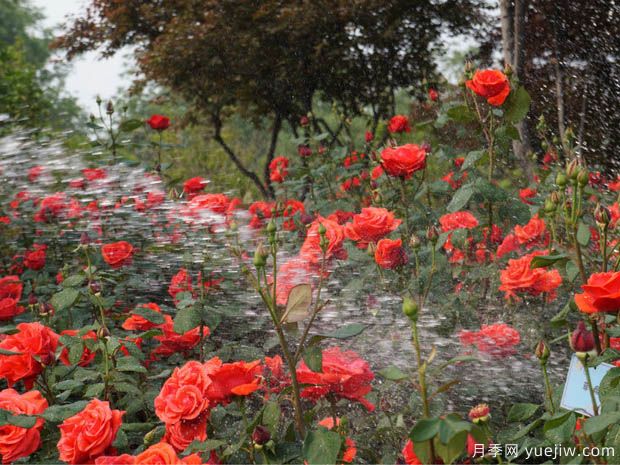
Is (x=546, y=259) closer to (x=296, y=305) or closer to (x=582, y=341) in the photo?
(x=582, y=341)

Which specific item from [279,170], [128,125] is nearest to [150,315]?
[128,125]

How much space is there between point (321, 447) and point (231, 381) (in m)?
0.15

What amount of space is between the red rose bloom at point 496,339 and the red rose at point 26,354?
83cm

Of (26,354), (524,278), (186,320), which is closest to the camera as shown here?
(26,354)

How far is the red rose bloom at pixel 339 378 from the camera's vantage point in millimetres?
982

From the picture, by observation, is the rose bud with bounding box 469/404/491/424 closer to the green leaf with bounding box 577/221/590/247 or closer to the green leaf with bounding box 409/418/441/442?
the green leaf with bounding box 409/418/441/442

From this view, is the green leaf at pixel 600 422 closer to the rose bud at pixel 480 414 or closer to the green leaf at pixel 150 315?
the rose bud at pixel 480 414

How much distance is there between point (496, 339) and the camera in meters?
1.43

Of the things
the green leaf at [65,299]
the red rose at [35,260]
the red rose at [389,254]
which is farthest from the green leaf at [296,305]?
the red rose at [35,260]

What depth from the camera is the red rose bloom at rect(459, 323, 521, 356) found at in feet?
4.67

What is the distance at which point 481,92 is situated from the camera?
1.75m

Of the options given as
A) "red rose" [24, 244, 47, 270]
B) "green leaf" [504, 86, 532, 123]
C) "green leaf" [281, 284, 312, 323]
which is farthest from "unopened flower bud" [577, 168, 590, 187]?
"red rose" [24, 244, 47, 270]

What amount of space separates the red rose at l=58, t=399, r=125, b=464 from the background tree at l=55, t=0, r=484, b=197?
12.5ft

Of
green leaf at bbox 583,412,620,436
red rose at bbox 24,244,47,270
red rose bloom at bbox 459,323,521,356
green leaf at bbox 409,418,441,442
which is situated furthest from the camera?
red rose at bbox 24,244,47,270
